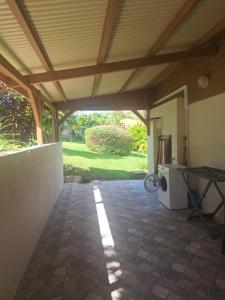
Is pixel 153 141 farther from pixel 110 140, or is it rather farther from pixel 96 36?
pixel 110 140

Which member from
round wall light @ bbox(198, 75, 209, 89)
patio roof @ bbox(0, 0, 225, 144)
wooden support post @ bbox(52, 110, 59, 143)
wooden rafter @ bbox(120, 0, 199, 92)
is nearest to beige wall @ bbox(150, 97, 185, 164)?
round wall light @ bbox(198, 75, 209, 89)

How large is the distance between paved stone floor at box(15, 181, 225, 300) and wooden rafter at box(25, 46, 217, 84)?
2.33 meters

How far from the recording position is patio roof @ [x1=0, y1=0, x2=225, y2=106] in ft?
7.20

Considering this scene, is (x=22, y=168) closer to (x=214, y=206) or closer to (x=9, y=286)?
(x=9, y=286)

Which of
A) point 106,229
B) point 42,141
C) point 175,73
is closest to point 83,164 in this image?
point 42,141

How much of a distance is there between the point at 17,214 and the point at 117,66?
2658mm

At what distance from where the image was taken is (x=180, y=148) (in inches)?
209

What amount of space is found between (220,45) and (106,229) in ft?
10.7

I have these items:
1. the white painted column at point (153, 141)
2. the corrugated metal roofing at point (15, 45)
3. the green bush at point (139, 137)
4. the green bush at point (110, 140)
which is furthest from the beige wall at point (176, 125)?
the green bush at point (110, 140)

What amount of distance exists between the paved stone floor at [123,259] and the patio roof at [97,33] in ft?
7.80

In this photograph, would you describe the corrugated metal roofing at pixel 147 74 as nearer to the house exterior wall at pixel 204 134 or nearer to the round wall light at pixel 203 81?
the house exterior wall at pixel 204 134

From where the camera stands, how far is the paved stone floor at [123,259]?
7.57 feet

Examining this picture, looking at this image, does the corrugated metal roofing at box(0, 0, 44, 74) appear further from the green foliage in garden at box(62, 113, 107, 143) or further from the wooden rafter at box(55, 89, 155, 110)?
the green foliage in garden at box(62, 113, 107, 143)

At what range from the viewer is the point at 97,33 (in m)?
2.79
